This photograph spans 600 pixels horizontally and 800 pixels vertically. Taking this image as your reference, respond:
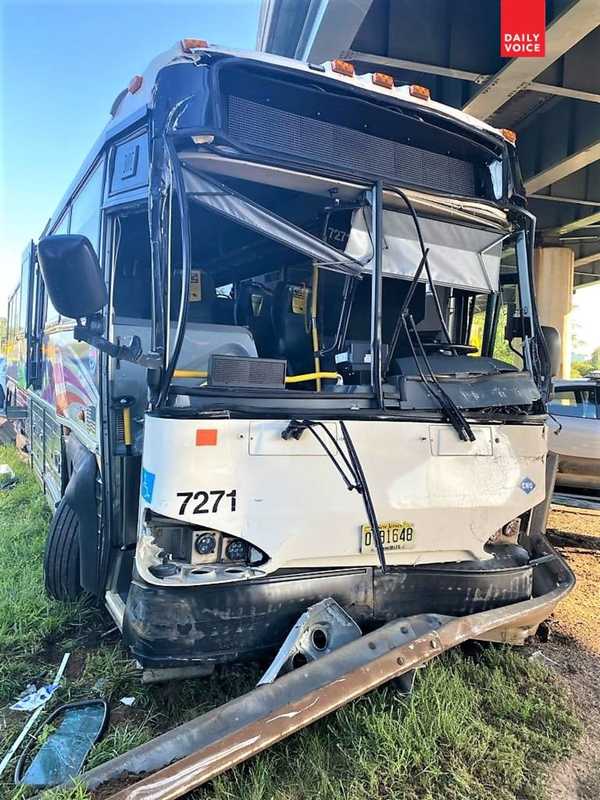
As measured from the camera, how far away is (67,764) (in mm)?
2498

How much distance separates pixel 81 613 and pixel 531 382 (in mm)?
3448

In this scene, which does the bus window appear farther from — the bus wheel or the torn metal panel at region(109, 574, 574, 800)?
the torn metal panel at region(109, 574, 574, 800)

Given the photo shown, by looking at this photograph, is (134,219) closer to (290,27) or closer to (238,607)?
(238,607)

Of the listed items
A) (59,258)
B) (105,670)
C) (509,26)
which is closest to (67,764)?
(105,670)

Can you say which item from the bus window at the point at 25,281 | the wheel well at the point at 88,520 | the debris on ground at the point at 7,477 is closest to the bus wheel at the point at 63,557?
the wheel well at the point at 88,520

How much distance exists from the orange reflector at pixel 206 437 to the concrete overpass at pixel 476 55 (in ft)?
18.0

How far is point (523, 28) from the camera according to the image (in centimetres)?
626

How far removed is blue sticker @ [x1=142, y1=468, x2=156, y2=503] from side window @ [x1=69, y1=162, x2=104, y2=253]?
5.28 ft

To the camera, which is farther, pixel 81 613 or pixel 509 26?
pixel 509 26

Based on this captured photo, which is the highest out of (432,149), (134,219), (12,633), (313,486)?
(432,149)

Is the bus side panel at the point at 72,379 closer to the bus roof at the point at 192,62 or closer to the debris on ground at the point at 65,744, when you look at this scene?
the bus roof at the point at 192,62

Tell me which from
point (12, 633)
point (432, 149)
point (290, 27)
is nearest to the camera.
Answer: point (432, 149)

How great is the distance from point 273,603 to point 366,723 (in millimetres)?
750

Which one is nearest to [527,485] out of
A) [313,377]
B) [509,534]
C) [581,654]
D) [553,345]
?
[509,534]
